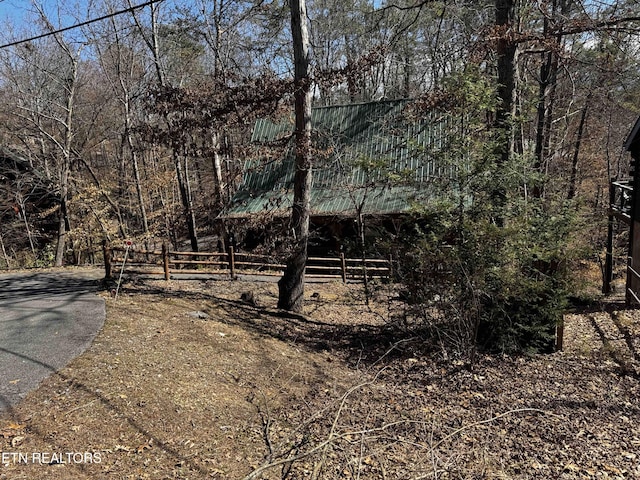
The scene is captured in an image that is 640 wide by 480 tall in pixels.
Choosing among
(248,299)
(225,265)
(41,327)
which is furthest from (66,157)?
(41,327)

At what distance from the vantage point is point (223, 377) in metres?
6.03

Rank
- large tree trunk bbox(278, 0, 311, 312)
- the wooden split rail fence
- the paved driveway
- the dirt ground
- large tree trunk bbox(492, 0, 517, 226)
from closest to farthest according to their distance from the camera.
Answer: the dirt ground
the paved driveway
large tree trunk bbox(492, 0, 517, 226)
large tree trunk bbox(278, 0, 311, 312)
the wooden split rail fence

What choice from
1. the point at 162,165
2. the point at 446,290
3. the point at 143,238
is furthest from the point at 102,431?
the point at 162,165

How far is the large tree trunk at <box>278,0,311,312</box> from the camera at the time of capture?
8680 mm

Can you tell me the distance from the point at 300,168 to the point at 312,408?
208 inches

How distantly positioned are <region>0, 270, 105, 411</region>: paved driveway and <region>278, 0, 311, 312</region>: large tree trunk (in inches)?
155

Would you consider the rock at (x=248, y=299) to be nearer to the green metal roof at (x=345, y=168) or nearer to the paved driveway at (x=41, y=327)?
the paved driveway at (x=41, y=327)

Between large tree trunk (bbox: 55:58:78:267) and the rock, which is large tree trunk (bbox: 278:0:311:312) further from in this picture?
large tree trunk (bbox: 55:58:78:267)

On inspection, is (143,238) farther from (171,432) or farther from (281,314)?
(171,432)

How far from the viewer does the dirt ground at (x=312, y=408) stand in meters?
3.95

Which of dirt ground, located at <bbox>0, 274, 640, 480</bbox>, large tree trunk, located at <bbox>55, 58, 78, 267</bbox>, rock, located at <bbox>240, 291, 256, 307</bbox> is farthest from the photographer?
large tree trunk, located at <bbox>55, 58, 78, 267</bbox>

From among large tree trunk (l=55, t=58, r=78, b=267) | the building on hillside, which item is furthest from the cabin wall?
large tree trunk (l=55, t=58, r=78, b=267)

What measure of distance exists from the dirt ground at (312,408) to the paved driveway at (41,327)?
0.26 metres

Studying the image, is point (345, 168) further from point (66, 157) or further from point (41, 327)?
point (66, 157)
